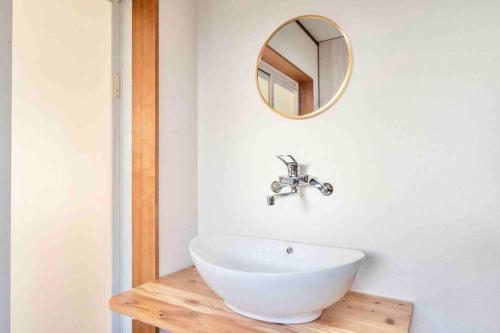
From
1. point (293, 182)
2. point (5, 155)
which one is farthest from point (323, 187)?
point (5, 155)

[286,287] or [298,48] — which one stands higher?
[298,48]

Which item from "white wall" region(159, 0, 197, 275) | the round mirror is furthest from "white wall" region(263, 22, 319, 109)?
"white wall" region(159, 0, 197, 275)

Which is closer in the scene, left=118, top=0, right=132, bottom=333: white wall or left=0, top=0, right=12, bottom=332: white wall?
left=0, top=0, right=12, bottom=332: white wall

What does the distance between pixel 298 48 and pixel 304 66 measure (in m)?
0.09

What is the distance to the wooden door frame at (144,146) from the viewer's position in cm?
128

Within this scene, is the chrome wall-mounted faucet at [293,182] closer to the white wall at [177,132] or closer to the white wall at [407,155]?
the white wall at [407,155]

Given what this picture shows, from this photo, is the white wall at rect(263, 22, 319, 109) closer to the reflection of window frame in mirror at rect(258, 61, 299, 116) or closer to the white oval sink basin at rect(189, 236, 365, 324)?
the reflection of window frame in mirror at rect(258, 61, 299, 116)

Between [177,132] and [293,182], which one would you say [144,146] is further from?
[293,182]

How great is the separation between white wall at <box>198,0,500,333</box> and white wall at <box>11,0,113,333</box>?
0.71 meters

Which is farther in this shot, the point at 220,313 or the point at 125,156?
the point at 125,156

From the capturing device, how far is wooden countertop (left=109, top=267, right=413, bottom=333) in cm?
87

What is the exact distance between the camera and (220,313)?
973 mm

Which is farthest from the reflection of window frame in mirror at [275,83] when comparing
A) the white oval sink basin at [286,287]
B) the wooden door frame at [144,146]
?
the white oval sink basin at [286,287]

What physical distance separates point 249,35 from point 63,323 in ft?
5.17
